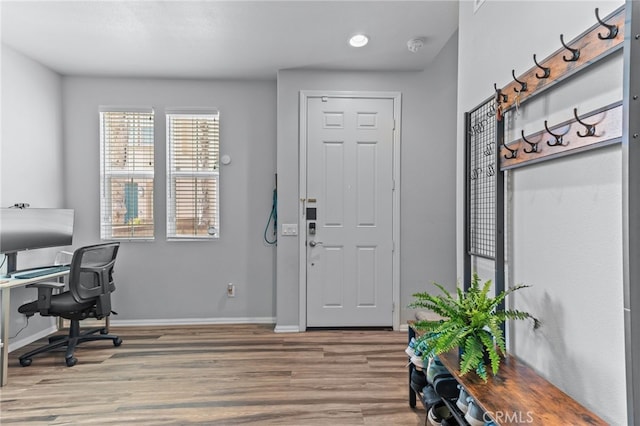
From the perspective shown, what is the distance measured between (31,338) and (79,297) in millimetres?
1029

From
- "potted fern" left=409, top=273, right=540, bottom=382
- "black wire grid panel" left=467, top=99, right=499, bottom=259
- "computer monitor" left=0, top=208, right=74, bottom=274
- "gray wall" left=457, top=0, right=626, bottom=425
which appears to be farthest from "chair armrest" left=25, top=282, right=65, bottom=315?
"gray wall" left=457, top=0, right=626, bottom=425

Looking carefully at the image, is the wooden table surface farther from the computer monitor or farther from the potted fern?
the computer monitor

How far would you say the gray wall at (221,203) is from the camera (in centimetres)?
388

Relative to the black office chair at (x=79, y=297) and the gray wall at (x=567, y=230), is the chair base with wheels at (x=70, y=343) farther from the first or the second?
the gray wall at (x=567, y=230)

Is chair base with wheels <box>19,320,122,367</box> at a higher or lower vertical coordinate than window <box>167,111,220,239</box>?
lower

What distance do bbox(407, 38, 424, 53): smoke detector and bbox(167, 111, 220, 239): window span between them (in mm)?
2063

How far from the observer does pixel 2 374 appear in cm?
256

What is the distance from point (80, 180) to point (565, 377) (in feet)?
14.2

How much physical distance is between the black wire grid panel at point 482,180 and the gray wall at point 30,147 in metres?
3.66

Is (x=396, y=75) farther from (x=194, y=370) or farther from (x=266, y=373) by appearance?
(x=194, y=370)

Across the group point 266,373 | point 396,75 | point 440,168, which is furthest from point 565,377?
point 396,75

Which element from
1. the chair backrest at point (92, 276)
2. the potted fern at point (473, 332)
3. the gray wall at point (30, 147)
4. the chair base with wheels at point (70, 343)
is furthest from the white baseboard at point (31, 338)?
the potted fern at point (473, 332)

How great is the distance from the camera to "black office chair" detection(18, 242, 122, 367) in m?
2.90

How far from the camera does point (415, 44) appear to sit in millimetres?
3090
